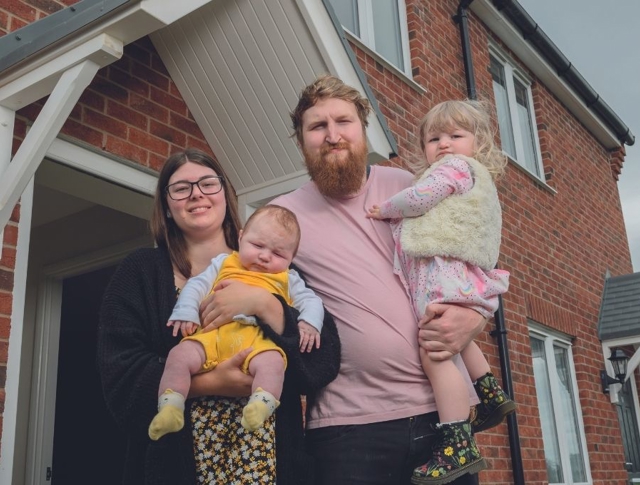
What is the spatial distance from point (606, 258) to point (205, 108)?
7.45 metres

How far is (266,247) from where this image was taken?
2.11 metres

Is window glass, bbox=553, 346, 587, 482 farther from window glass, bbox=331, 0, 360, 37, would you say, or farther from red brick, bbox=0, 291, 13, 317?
red brick, bbox=0, 291, 13, 317

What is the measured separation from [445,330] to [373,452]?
42cm

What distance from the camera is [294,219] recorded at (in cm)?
220

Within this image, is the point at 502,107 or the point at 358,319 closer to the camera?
the point at 358,319

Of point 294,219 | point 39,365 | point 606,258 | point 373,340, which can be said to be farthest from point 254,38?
point 606,258

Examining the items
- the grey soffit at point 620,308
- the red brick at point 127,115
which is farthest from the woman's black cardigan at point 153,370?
the grey soffit at point 620,308

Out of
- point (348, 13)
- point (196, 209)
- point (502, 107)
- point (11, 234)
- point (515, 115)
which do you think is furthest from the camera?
point (515, 115)

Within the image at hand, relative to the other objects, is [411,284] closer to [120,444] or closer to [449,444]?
[449,444]

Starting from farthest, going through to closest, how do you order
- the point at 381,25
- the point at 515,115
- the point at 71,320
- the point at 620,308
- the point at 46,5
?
the point at 620,308
the point at 515,115
the point at 381,25
the point at 71,320
the point at 46,5

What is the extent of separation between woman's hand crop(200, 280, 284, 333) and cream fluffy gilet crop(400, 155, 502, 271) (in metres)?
0.54

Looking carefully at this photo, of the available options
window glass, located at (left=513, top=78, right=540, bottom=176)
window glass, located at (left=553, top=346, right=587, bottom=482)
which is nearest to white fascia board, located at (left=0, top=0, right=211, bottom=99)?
window glass, located at (left=553, top=346, right=587, bottom=482)

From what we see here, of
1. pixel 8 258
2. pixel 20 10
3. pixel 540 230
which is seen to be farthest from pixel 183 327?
pixel 540 230

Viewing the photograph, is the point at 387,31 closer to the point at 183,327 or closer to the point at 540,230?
the point at 540,230
